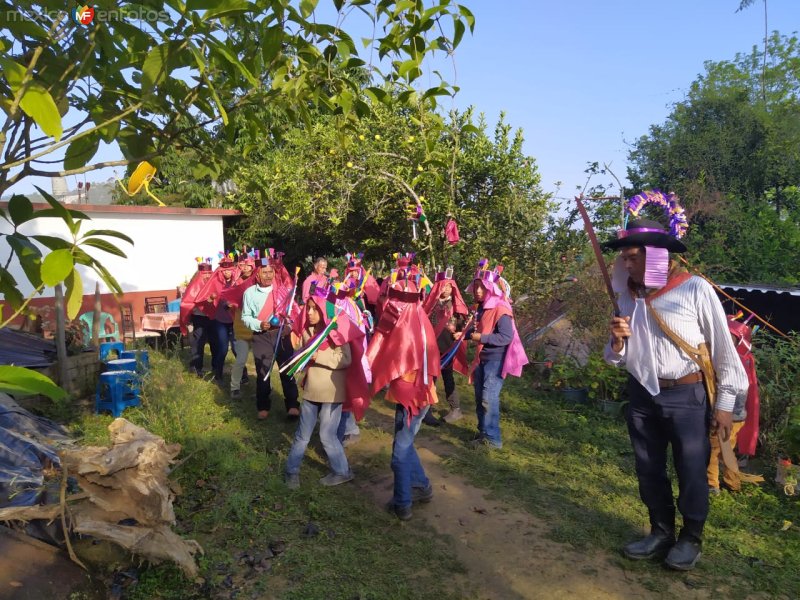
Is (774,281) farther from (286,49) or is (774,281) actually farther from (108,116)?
(108,116)

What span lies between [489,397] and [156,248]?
960cm

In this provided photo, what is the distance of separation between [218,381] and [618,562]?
19.7 ft

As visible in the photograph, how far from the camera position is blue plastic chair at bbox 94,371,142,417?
6480mm

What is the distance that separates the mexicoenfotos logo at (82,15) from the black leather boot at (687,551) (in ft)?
12.7

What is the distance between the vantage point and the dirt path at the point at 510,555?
11.4 feet

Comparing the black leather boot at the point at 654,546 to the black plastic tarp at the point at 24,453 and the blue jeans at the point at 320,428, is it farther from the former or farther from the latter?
the black plastic tarp at the point at 24,453

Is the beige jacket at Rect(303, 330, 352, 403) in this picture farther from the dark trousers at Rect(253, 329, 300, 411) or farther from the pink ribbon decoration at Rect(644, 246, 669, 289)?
the pink ribbon decoration at Rect(644, 246, 669, 289)

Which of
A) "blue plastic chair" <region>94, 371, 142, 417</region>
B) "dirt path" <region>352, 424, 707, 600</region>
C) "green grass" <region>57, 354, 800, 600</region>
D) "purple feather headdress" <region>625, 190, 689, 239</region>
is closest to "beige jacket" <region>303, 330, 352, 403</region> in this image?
"green grass" <region>57, 354, 800, 600</region>

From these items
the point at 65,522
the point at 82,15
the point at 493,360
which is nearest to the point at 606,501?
the point at 493,360

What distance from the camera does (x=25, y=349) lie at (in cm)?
700

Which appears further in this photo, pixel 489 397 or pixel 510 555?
pixel 489 397

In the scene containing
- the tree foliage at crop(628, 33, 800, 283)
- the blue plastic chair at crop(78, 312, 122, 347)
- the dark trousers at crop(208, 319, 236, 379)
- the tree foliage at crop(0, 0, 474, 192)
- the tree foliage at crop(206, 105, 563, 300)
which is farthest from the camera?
the tree foliage at crop(628, 33, 800, 283)

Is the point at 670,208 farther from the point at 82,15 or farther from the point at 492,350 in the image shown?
the point at 82,15

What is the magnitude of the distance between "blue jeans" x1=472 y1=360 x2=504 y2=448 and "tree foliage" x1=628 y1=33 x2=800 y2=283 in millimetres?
4784
